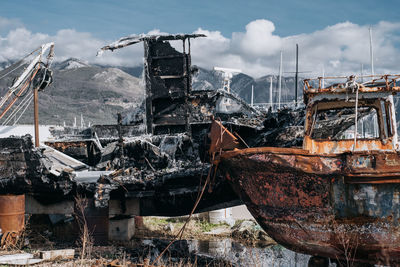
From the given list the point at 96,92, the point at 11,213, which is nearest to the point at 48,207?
the point at 11,213

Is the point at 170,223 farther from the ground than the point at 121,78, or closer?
closer

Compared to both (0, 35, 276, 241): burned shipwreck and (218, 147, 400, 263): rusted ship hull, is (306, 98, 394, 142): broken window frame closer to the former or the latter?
(218, 147, 400, 263): rusted ship hull

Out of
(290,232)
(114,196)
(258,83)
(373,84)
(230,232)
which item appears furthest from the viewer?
(258,83)

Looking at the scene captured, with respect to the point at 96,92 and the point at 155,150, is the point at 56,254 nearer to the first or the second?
the point at 155,150

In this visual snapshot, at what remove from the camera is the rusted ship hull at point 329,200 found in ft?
20.7

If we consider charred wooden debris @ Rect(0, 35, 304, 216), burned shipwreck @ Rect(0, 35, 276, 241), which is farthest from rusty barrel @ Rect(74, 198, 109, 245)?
charred wooden debris @ Rect(0, 35, 304, 216)

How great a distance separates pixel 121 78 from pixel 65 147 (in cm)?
9931

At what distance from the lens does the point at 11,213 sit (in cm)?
989

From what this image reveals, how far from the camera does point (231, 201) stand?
→ 9406mm

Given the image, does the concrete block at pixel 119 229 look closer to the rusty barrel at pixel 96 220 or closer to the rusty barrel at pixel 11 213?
the rusty barrel at pixel 96 220

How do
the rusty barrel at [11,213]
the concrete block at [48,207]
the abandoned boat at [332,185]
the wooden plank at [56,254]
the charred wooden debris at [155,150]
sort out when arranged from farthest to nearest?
the concrete block at [48,207] → the rusty barrel at [11,213] → the charred wooden debris at [155,150] → the wooden plank at [56,254] → the abandoned boat at [332,185]

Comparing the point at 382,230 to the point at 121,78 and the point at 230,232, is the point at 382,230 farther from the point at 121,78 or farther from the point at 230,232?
the point at 121,78

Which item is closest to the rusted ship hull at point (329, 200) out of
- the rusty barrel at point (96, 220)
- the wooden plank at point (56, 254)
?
the wooden plank at point (56, 254)

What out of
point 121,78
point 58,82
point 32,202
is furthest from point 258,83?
point 32,202
